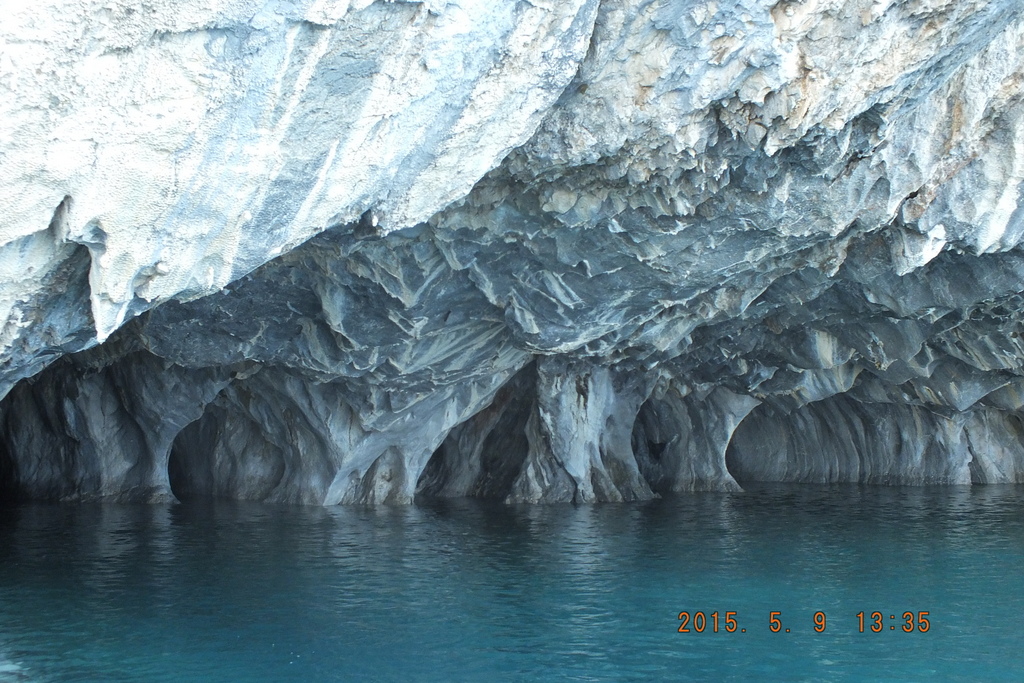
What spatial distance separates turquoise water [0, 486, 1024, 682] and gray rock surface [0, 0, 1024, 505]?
106 inches

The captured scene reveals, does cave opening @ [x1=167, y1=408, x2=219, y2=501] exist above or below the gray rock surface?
below

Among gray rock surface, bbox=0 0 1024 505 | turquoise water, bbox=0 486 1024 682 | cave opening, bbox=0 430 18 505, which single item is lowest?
turquoise water, bbox=0 486 1024 682

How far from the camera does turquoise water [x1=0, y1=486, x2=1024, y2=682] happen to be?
8344 millimetres

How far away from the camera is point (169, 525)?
17.0 metres

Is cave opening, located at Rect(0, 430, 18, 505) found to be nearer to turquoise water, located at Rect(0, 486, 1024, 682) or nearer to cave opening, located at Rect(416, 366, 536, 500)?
turquoise water, located at Rect(0, 486, 1024, 682)

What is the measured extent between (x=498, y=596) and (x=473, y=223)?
13.8 feet

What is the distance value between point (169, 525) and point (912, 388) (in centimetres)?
1654

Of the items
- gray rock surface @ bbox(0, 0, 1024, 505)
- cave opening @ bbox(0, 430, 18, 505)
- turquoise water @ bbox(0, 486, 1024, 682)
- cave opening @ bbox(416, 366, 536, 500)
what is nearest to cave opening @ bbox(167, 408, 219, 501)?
gray rock surface @ bbox(0, 0, 1024, 505)

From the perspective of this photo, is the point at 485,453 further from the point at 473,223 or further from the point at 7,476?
the point at 473,223

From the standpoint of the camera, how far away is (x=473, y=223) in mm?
11586

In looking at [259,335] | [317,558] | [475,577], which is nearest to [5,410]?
[259,335]

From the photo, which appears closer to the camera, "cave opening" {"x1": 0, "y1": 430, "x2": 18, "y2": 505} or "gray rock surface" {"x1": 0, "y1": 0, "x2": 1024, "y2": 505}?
"gray rock surface" {"x1": 0, "y1": 0, "x2": 1024, "y2": 505}

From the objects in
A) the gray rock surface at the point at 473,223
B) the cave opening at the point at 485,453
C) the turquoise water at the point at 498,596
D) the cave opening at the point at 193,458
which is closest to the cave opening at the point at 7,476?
the gray rock surface at the point at 473,223

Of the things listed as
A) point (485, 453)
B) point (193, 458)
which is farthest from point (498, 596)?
point (193, 458)
